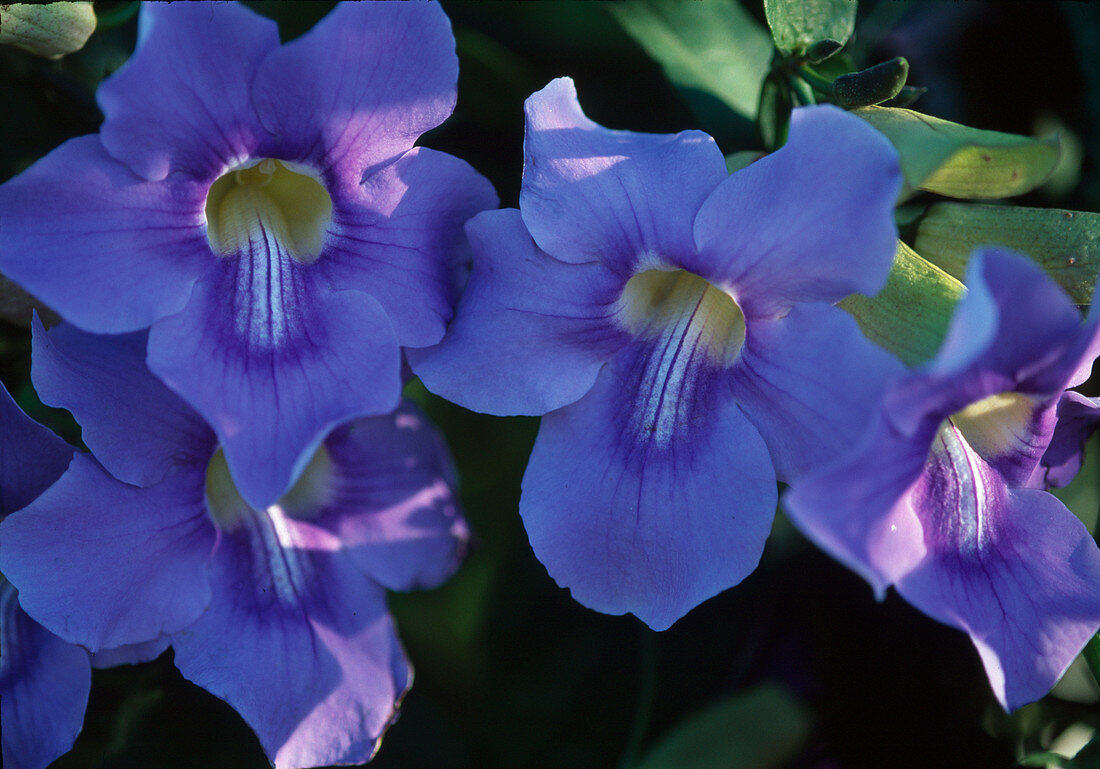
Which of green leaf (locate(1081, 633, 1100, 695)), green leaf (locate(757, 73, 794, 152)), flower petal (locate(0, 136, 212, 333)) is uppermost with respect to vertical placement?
green leaf (locate(757, 73, 794, 152))

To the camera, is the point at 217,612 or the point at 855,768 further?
the point at 855,768

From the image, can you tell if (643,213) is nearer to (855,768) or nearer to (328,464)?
(328,464)

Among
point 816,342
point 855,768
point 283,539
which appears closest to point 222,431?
point 283,539

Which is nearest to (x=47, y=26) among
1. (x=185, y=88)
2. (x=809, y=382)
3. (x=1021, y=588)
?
(x=185, y=88)

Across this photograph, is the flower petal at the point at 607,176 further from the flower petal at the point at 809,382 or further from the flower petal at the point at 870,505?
the flower petal at the point at 870,505

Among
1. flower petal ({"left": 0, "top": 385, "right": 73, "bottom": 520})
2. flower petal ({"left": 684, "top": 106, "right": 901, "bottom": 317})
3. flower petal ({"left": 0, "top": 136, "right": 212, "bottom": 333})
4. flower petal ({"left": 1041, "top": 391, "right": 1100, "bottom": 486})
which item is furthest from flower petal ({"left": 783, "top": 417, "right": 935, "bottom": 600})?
flower petal ({"left": 0, "top": 385, "right": 73, "bottom": 520})

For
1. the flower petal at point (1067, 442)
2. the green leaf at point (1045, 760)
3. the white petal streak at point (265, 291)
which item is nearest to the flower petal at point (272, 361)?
the white petal streak at point (265, 291)

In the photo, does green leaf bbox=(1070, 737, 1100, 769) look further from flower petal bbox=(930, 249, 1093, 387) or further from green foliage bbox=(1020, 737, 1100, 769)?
flower petal bbox=(930, 249, 1093, 387)
